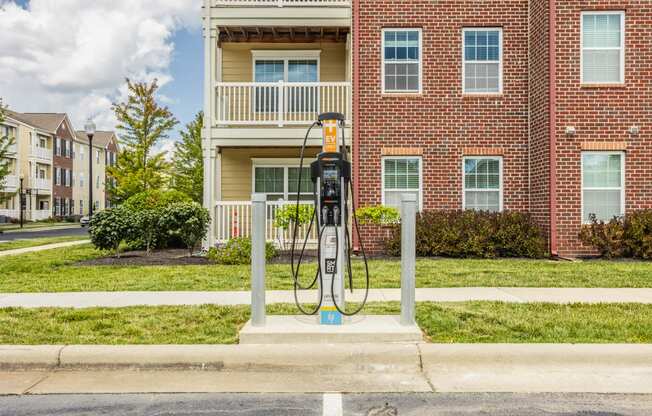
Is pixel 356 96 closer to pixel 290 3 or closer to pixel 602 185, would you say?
pixel 290 3

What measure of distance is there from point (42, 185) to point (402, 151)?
155 feet

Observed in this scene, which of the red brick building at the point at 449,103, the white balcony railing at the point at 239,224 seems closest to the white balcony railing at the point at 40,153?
the white balcony railing at the point at 239,224

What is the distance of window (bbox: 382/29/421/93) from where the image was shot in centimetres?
1418

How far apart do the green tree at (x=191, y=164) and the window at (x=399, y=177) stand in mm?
13854

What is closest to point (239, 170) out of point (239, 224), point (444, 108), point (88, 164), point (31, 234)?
point (239, 224)

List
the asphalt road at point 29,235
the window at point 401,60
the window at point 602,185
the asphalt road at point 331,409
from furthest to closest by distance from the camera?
the asphalt road at point 29,235, the window at point 401,60, the window at point 602,185, the asphalt road at point 331,409

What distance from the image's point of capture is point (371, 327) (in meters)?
5.61

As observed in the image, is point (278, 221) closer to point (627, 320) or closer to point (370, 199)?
point (370, 199)

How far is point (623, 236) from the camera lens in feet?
40.7

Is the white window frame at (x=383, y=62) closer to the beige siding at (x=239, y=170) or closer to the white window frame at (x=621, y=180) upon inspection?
the beige siding at (x=239, y=170)

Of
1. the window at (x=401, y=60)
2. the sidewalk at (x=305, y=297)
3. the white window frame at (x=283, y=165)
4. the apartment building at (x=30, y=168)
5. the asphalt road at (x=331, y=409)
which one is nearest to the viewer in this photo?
the asphalt road at (x=331, y=409)

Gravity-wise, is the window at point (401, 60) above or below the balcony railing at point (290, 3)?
below

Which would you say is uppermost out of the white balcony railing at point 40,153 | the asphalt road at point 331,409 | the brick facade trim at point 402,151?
the white balcony railing at point 40,153

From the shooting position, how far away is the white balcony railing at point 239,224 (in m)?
14.0
